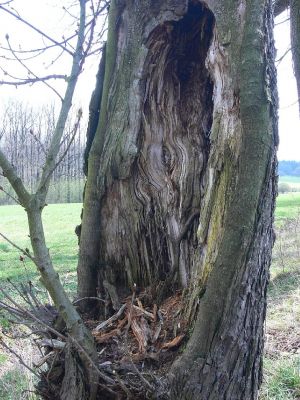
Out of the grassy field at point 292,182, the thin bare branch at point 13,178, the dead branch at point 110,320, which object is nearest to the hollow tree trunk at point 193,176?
the dead branch at point 110,320

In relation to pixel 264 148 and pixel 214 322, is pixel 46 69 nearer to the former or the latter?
pixel 264 148

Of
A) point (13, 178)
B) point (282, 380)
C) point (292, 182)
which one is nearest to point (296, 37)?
point (13, 178)

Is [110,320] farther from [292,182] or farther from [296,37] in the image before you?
[292,182]

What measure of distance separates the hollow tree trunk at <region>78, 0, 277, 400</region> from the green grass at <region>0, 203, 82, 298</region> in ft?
3.42

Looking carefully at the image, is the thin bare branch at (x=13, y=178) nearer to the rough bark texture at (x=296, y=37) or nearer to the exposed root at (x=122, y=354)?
the exposed root at (x=122, y=354)

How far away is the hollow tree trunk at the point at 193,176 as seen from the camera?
6.57ft

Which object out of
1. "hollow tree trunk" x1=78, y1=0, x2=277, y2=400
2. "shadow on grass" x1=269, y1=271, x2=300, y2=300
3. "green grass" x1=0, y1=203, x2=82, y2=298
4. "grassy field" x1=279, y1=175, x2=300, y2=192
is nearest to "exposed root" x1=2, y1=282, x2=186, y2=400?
"hollow tree trunk" x1=78, y1=0, x2=277, y2=400

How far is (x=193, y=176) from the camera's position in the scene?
261 centimetres

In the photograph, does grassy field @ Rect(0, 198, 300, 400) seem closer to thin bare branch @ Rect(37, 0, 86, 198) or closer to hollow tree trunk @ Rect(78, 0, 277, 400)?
hollow tree trunk @ Rect(78, 0, 277, 400)

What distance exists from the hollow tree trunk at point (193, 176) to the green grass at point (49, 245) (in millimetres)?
1043

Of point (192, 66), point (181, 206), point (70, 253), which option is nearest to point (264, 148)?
point (181, 206)

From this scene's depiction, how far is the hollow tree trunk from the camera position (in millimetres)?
2002

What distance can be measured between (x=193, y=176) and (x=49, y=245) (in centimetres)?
1265

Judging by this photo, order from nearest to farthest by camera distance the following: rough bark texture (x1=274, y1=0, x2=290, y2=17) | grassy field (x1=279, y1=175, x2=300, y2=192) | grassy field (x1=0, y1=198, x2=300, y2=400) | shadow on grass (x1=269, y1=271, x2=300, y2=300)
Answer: grassy field (x1=0, y1=198, x2=300, y2=400) → rough bark texture (x1=274, y1=0, x2=290, y2=17) → shadow on grass (x1=269, y1=271, x2=300, y2=300) → grassy field (x1=279, y1=175, x2=300, y2=192)
